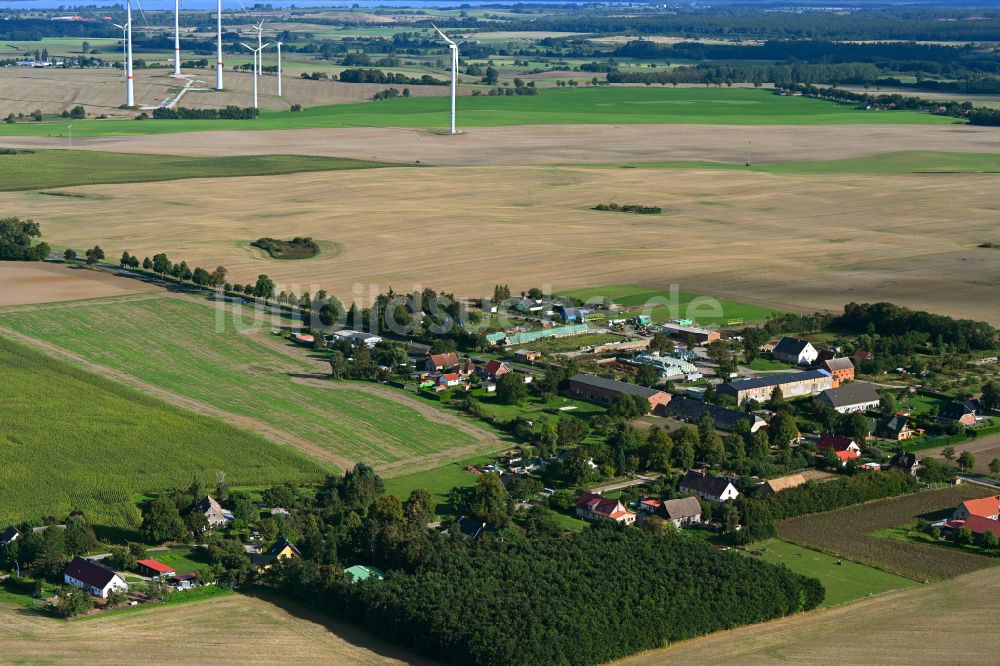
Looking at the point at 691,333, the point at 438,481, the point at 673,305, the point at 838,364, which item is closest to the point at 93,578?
the point at 438,481

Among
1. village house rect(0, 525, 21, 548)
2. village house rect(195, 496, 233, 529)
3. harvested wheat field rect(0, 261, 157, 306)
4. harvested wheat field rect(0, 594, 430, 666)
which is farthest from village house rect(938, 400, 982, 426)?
harvested wheat field rect(0, 261, 157, 306)

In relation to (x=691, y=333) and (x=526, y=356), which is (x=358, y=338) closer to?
(x=526, y=356)

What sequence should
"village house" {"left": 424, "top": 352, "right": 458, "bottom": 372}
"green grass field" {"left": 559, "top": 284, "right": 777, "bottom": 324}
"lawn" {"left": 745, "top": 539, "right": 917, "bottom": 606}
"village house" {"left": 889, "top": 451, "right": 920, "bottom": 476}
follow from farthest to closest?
"green grass field" {"left": 559, "top": 284, "right": 777, "bottom": 324} → "village house" {"left": 424, "top": 352, "right": 458, "bottom": 372} → "village house" {"left": 889, "top": 451, "right": 920, "bottom": 476} → "lawn" {"left": 745, "top": 539, "right": 917, "bottom": 606}

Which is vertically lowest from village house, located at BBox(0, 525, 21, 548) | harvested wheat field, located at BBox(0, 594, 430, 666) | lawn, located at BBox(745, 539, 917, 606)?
harvested wheat field, located at BBox(0, 594, 430, 666)

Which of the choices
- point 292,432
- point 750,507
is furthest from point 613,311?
point 750,507

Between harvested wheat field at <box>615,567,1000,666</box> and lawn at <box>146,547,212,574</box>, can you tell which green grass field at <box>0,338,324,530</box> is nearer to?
lawn at <box>146,547,212,574</box>

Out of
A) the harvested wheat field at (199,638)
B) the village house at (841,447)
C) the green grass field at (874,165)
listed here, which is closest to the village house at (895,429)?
the village house at (841,447)

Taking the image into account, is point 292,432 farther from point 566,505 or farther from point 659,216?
point 659,216
